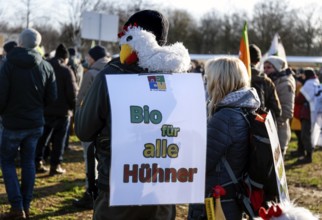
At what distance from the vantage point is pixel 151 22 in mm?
3098

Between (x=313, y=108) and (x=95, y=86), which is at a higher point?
(x=95, y=86)

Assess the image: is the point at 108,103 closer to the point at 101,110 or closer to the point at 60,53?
the point at 101,110

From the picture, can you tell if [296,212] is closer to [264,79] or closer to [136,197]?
[136,197]

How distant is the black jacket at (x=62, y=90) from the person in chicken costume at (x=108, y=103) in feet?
14.9

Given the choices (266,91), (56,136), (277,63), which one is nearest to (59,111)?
(56,136)

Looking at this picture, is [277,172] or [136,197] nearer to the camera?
[136,197]

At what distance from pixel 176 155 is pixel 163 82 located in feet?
1.30

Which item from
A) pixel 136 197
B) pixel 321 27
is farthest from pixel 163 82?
pixel 321 27

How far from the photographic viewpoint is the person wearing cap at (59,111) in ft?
24.4

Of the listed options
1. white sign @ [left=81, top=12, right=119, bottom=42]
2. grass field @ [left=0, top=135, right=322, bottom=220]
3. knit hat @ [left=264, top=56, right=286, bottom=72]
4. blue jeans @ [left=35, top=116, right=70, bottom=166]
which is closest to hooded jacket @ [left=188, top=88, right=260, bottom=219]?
grass field @ [left=0, top=135, right=322, bottom=220]

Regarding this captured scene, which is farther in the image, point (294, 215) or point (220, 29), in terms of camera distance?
point (220, 29)

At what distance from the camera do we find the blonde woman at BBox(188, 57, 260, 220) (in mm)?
3186

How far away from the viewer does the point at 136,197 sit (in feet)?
8.81

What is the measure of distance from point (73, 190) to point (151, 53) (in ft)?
14.4
